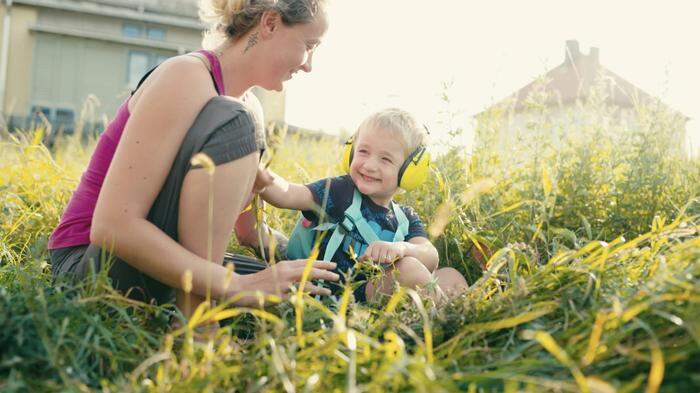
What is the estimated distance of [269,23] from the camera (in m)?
2.59

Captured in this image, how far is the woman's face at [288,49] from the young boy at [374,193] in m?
0.42

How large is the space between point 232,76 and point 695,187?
2.41 meters

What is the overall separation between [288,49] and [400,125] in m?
0.69

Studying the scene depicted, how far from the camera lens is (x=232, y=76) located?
8.59 ft

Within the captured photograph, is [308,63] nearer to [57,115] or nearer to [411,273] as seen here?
[411,273]

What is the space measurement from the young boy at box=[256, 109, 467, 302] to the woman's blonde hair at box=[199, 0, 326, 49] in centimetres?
62

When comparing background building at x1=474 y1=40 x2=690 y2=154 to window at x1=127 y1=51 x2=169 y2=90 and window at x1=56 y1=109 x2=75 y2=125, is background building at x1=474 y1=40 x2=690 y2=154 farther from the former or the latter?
window at x1=127 y1=51 x2=169 y2=90

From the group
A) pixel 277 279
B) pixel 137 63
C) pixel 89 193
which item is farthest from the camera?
pixel 137 63

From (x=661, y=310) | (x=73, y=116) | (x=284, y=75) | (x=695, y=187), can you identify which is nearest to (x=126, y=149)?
(x=284, y=75)

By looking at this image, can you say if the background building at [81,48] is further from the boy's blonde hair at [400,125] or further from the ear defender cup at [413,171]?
the ear defender cup at [413,171]

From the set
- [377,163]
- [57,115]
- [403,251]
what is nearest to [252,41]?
[377,163]

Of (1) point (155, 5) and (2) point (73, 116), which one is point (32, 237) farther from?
(1) point (155, 5)

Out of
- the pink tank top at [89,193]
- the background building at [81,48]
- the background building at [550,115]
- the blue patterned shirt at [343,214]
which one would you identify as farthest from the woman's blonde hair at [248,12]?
the background building at [81,48]

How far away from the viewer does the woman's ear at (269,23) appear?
258 centimetres
